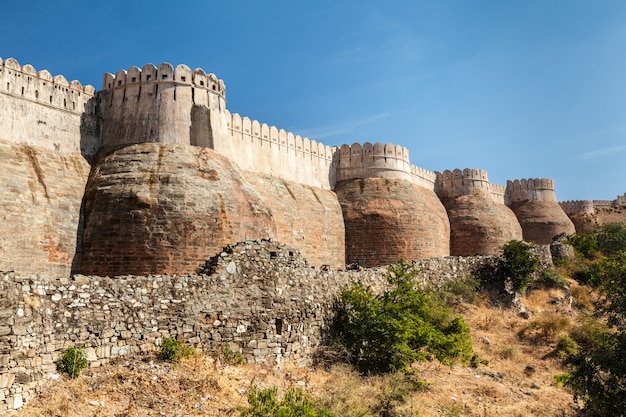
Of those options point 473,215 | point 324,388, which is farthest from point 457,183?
point 324,388

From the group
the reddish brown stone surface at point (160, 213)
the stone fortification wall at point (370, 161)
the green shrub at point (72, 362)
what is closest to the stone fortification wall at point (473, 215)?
the stone fortification wall at point (370, 161)

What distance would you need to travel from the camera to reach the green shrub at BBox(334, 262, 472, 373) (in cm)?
1096

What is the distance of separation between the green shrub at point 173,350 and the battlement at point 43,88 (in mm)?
9928

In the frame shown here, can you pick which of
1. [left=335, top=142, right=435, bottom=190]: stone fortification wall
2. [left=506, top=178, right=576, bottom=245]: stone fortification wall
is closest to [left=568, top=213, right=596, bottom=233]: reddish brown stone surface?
[left=506, top=178, right=576, bottom=245]: stone fortification wall

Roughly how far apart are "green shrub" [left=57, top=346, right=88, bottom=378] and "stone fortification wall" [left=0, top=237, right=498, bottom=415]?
0.10 meters

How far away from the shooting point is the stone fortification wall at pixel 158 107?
16797 mm

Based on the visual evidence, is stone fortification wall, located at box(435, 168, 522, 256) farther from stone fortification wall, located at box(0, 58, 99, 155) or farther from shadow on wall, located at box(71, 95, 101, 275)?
stone fortification wall, located at box(0, 58, 99, 155)

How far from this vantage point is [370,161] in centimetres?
2638

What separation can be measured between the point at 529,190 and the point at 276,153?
74.2 ft

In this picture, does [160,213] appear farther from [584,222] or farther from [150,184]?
[584,222]

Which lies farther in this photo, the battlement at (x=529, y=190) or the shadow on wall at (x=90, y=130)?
the battlement at (x=529, y=190)

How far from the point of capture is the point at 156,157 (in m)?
16.0

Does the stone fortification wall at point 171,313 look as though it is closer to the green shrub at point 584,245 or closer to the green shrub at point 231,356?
the green shrub at point 231,356

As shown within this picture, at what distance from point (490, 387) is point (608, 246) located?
26.2 metres
